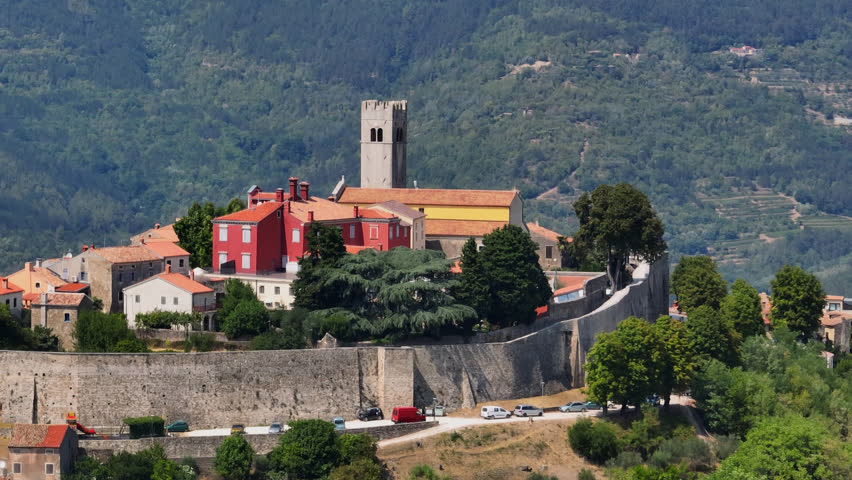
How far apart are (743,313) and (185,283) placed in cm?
3012

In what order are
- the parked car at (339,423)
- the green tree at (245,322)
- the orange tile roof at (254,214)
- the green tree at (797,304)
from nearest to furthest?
the parked car at (339,423)
the green tree at (245,322)
the orange tile roof at (254,214)
the green tree at (797,304)

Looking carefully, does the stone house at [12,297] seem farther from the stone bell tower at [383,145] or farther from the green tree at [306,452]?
the stone bell tower at [383,145]

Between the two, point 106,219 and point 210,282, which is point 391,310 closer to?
point 210,282

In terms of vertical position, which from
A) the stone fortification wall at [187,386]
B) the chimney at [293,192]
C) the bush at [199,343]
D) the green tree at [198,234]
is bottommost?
the stone fortification wall at [187,386]

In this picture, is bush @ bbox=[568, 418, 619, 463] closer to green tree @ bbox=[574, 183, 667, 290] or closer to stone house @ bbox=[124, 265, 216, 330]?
stone house @ bbox=[124, 265, 216, 330]

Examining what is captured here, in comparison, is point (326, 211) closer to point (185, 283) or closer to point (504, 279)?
point (504, 279)

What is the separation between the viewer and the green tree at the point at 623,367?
230 ft

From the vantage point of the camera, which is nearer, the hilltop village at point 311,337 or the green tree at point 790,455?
the hilltop village at point 311,337

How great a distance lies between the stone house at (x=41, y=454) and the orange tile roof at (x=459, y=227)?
29.9 m

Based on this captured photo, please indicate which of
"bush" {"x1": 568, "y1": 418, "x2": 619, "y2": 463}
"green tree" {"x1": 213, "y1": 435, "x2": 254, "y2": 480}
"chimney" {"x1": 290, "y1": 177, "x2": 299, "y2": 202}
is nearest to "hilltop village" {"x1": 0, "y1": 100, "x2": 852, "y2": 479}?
"chimney" {"x1": 290, "y1": 177, "x2": 299, "y2": 202}

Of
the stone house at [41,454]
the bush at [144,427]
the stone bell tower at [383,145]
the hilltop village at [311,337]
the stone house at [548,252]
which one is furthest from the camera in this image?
the stone bell tower at [383,145]

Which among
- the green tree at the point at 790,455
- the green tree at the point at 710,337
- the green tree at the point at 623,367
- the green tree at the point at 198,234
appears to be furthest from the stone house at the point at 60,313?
the green tree at the point at 710,337

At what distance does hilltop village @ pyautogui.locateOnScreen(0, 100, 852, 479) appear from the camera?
63781mm

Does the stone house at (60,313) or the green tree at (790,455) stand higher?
the stone house at (60,313)
